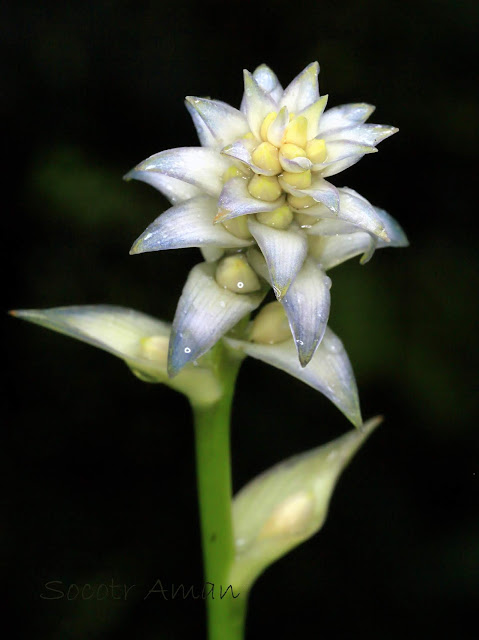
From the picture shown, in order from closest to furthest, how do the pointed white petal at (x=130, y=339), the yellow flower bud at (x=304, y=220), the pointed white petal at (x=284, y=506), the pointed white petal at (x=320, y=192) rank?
the pointed white petal at (x=320, y=192)
the yellow flower bud at (x=304, y=220)
the pointed white petal at (x=130, y=339)
the pointed white petal at (x=284, y=506)

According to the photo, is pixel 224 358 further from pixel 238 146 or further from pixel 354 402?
pixel 238 146

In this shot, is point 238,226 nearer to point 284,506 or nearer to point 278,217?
point 278,217

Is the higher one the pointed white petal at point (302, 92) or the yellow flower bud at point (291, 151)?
the pointed white petal at point (302, 92)

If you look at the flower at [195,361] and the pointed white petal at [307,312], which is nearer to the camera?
the pointed white petal at [307,312]

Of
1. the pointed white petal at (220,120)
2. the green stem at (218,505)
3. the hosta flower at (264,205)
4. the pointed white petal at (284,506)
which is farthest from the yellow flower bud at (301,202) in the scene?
the pointed white petal at (284,506)

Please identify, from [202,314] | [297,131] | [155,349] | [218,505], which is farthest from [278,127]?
[218,505]

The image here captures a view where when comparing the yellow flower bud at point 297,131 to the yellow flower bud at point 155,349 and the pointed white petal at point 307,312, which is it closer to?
the pointed white petal at point 307,312
